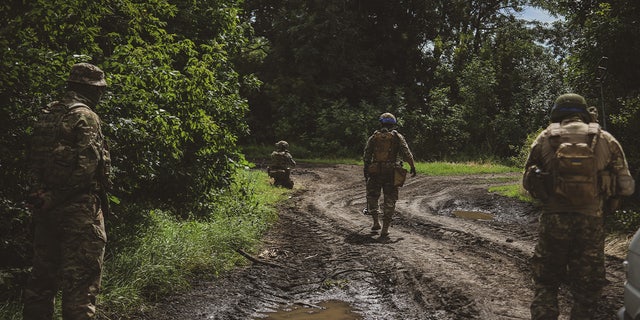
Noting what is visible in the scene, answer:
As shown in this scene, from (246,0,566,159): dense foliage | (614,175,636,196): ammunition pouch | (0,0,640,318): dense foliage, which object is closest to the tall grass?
(0,0,640,318): dense foliage

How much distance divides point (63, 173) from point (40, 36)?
7.54 feet

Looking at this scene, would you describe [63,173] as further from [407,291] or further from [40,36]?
[407,291]

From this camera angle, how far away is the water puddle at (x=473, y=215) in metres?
12.1

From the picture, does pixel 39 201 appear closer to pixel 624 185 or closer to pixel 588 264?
pixel 588 264

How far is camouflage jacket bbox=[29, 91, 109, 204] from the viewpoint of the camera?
3969 millimetres

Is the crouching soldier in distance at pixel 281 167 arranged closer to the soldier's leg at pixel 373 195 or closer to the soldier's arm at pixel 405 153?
the soldier's leg at pixel 373 195

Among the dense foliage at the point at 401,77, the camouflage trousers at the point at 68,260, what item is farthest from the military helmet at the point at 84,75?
the dense foliage at the point at 401,77

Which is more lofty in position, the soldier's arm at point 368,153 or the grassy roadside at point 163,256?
the soldier's arm at point 368,153

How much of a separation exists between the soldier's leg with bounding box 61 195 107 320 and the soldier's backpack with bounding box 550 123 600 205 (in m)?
3.67

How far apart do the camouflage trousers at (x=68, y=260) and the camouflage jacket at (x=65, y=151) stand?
14 cm

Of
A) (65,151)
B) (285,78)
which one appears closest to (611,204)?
(65,151)

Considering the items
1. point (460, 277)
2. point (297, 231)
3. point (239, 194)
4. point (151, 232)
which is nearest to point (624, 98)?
point (460, 277)

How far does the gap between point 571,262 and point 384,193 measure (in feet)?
18.2

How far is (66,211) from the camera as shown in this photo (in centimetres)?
398
